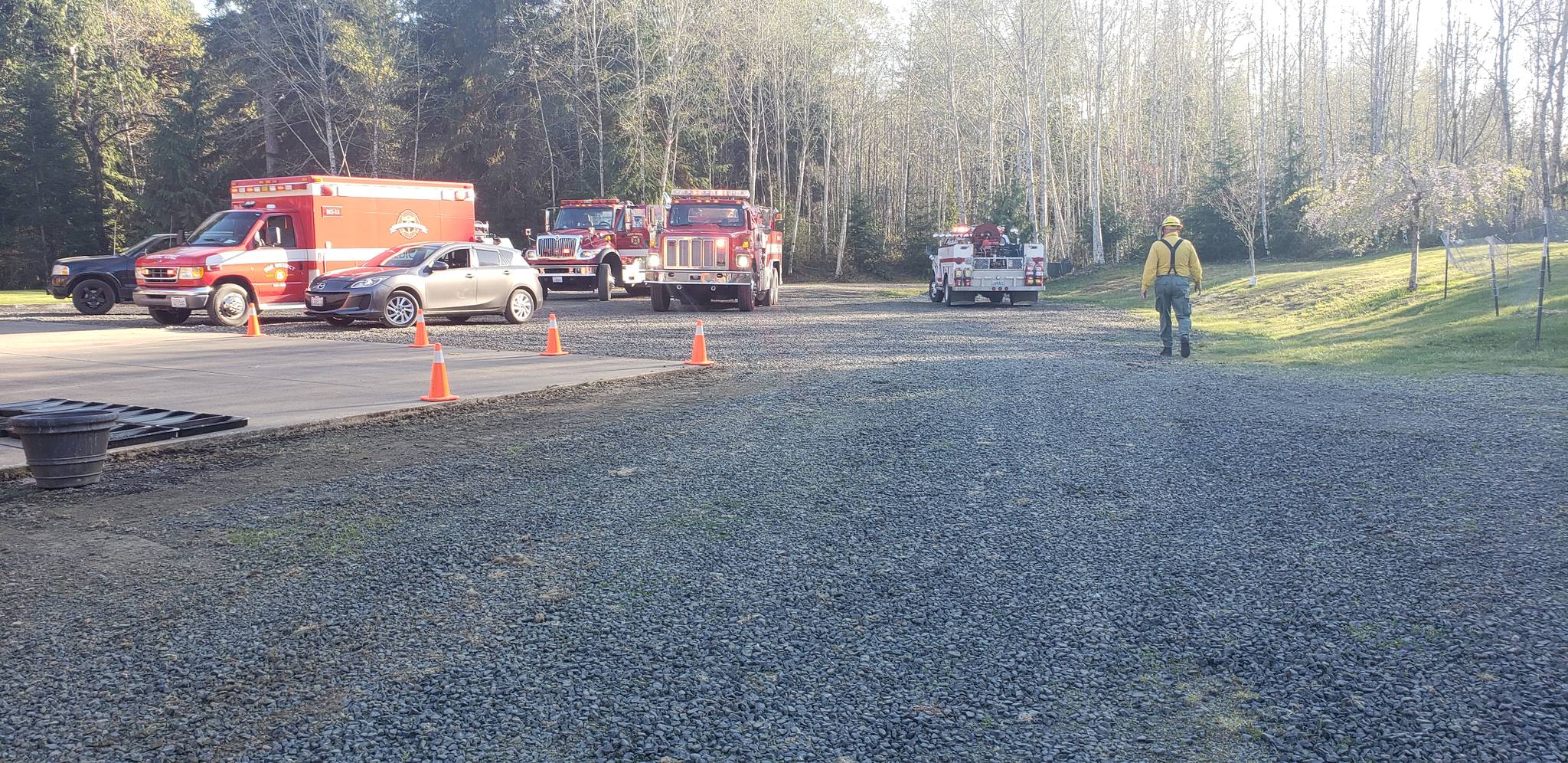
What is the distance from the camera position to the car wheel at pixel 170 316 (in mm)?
22031

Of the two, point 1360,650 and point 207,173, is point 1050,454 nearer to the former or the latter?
point 1360,650

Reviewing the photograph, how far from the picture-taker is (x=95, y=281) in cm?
2528

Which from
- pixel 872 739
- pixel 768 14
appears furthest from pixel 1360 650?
pixel 768 14

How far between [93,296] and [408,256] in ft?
31.3

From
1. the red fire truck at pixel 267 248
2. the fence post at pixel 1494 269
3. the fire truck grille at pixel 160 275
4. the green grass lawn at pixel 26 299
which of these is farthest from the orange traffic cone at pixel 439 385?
the green grass lawn at pixel 26 299

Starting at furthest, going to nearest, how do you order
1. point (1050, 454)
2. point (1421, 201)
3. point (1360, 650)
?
point (1421, 201) → point (1050, 454) → point (1360, 650)

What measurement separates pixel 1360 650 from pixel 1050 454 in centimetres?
417

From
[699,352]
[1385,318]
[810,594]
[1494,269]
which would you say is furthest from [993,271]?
[810,594]

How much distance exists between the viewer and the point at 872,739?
3.65 meters

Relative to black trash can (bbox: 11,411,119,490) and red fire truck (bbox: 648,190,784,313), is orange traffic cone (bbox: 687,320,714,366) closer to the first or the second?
black trash can (bbox: 11,411,119,490)

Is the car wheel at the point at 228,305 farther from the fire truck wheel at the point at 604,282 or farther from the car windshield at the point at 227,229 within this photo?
the fire truck wheel at the point at 604,282

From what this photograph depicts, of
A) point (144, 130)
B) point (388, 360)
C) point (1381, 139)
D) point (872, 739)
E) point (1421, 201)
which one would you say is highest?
point (144, 130)

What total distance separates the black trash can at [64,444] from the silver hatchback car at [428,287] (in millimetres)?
13218

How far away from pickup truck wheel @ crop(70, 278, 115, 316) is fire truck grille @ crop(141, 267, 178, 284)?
5.10 metres
